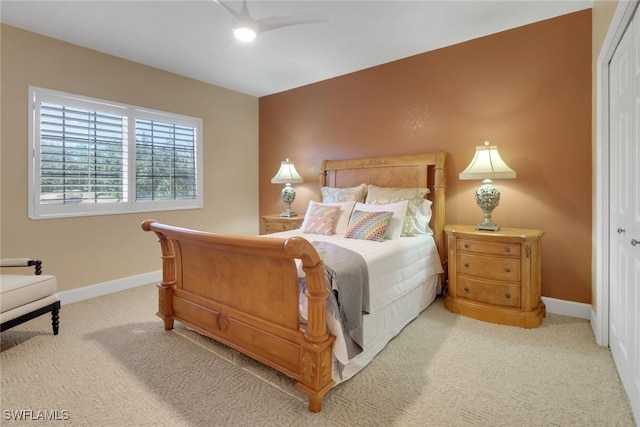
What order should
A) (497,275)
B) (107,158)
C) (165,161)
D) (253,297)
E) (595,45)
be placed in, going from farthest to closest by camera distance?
(165,161) → (107,158) → (497,275) → (595,45) → (253,297)

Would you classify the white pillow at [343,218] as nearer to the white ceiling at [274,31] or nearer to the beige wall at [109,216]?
the white ceiling at [274,31]

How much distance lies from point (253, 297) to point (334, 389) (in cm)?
73

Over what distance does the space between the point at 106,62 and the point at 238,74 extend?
1462 mm

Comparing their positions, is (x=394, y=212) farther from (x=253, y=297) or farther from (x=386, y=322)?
(x=253, y=297)

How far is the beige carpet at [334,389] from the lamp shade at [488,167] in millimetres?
1310

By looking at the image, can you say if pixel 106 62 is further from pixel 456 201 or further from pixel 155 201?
pixel 456 201

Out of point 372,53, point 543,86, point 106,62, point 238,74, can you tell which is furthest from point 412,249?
point 106,62

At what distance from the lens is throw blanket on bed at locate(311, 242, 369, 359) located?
71.9 inches

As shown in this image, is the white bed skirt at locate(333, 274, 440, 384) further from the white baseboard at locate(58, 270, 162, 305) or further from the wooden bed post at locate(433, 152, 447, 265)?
the white baseboard at locate(58, 270, 162, 305)

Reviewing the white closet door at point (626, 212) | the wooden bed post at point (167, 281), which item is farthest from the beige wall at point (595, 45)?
the wooden bed post at point (167, 281)

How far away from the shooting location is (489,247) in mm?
2762

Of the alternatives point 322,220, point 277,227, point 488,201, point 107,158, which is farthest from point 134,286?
point 488,201

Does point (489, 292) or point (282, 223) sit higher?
point (282, 223)

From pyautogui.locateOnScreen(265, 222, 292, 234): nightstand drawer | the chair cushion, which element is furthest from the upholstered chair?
pyautogui.locateOnScreen(265, 222, 292, 234): nightstand drawer
